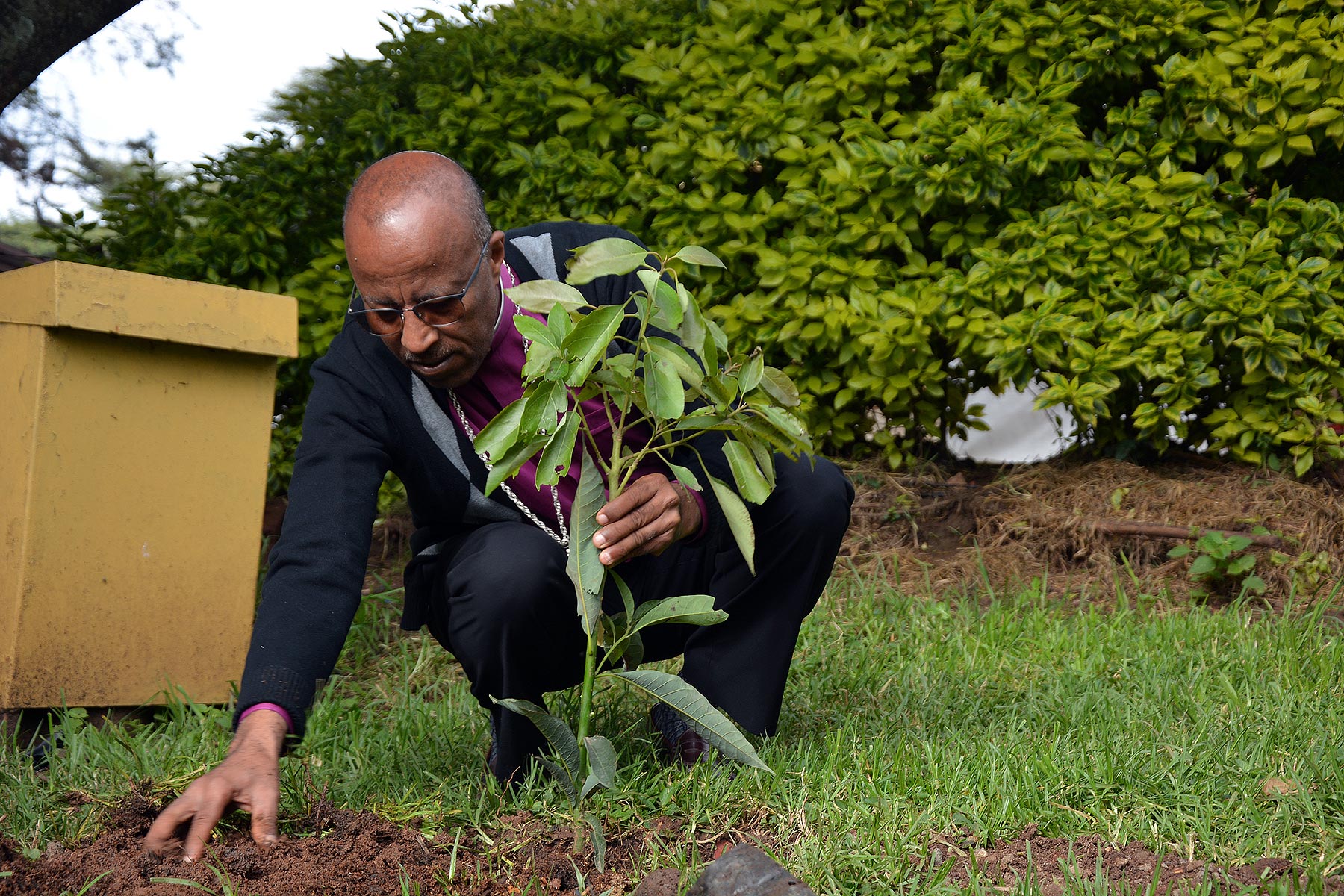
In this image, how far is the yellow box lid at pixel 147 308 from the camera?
290 centimetres

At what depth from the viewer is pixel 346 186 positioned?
15.4 feet

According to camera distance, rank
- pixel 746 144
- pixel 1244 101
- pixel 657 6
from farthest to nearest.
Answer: pixel 657 6 < pixel 746 144 < pixel 1244 101

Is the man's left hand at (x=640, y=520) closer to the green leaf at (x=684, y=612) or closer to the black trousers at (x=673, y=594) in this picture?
the green leaf at (x=684, y=612)

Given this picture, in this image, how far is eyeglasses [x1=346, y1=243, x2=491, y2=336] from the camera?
2.20 m

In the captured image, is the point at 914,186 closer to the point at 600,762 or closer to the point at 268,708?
the point at 600,762

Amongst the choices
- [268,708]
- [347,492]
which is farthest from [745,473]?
[268,708]

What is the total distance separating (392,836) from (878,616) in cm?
221

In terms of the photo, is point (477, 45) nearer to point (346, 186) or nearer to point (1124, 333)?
point (346, 186)

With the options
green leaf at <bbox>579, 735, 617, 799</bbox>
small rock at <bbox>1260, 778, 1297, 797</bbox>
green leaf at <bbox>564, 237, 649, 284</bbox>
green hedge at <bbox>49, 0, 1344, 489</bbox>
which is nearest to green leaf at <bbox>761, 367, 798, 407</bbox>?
green leaf at <bbox>564, 237, 649, 284</bbox>

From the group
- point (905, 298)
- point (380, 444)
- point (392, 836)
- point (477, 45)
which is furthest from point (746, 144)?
point (392, 836)

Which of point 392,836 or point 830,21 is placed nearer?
point 392,836

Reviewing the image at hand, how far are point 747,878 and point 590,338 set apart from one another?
2.94 feet

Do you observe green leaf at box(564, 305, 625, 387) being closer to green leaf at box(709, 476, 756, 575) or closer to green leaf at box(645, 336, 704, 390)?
green leaf at box(645, 336, 704, 390)

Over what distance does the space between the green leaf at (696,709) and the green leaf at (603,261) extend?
0.72 m
